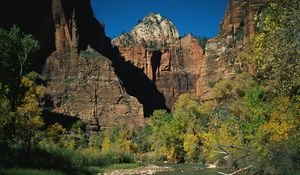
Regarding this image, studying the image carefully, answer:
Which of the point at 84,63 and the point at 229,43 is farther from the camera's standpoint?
the point at 84,63

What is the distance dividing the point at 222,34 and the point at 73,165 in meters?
133

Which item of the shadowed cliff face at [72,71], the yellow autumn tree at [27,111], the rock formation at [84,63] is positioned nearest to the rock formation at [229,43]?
the rock formation at [84,63]

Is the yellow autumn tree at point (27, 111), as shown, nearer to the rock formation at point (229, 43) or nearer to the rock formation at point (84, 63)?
the rock formation at point (84, 63)

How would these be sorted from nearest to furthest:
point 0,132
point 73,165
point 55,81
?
point 73,165 → point 0,132 → point 55,81

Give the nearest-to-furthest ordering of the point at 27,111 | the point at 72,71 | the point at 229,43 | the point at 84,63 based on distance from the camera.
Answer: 1. the point at 27,111
2. the point at 229,43
3. the point at 72,71
4. the point at 84,63

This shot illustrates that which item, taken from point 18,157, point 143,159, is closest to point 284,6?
point 18,157

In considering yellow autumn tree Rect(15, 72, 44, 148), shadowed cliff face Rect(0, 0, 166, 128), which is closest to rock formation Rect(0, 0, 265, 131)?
shadowed cliff face Rect(0, 0, 166, 128)

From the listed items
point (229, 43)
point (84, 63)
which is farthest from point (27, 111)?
point (229, 43)

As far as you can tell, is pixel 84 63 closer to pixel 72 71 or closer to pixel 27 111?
pixel 72 71

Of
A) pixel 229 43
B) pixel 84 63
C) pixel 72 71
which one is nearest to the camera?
pixel 229 43

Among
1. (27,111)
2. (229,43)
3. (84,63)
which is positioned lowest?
(27,111)

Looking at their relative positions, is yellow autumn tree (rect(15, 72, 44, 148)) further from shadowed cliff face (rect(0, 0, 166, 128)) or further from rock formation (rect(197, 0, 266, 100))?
rock formation (rect(197, 0, 266, 100))

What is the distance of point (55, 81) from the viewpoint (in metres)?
147

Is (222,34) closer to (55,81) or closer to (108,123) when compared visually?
(108,123)
